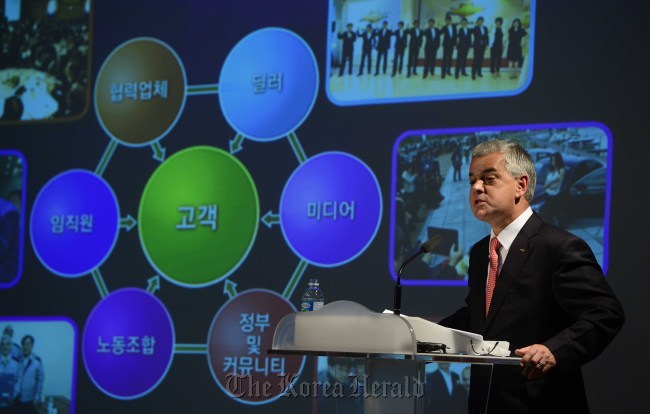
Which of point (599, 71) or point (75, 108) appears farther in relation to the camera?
point (75, 108)

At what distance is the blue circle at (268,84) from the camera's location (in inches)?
190

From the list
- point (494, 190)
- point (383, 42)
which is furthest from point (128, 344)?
point (494, 190)

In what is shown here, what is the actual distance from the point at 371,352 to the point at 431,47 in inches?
88.5

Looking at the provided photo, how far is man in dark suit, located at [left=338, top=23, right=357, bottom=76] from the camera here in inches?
185

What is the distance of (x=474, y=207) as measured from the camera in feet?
10.1

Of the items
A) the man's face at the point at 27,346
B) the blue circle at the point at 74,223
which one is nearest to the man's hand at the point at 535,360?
the blue circle at the point at 74,223

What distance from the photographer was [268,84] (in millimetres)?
4926

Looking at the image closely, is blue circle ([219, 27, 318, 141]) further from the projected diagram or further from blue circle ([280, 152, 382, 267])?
blue circle ([280, 152, 382, 267])

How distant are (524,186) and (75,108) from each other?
3090 millimetres

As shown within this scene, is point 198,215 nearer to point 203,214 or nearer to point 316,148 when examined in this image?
point 203,214

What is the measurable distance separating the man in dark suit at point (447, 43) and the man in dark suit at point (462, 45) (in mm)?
27

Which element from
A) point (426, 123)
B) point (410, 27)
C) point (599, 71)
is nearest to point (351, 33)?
point (410, 27)

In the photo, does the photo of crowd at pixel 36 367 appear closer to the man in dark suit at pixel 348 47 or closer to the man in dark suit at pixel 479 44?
the man in dark suit at pixel 348 47

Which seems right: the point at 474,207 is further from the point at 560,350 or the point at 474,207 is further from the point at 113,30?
the point at 113,30
